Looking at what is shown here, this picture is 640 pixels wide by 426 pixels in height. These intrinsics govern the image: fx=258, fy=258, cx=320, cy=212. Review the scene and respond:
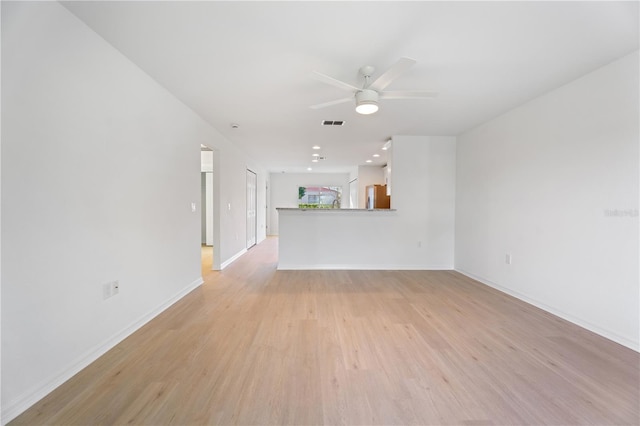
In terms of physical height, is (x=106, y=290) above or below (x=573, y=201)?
below

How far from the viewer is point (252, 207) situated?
23.9ft

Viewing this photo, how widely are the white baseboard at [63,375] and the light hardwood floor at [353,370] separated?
0.04m

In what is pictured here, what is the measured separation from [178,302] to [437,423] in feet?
9.29

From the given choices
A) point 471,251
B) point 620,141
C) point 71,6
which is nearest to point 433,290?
point 471,251

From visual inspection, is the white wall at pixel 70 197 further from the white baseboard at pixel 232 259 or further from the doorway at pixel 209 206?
the white baseboard at pixel 232 259

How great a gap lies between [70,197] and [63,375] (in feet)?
3.74

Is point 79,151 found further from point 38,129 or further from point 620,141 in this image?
point 620,141

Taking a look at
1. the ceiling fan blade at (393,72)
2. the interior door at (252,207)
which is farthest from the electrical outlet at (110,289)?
the interior door at (252,207)

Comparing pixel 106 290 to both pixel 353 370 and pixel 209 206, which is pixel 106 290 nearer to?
pixel 353 370

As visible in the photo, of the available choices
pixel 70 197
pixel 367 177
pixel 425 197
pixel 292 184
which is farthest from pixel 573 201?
pixel 292 184

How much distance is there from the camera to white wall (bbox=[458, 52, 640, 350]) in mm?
2160

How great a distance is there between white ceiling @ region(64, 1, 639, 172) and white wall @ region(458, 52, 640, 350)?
0.30m

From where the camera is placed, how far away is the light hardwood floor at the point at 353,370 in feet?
4.65

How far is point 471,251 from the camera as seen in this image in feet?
13.9
